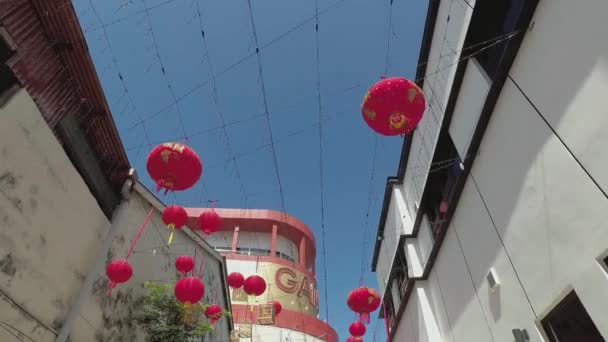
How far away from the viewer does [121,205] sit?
617 cm

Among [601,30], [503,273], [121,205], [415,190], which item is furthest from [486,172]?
[121,205]

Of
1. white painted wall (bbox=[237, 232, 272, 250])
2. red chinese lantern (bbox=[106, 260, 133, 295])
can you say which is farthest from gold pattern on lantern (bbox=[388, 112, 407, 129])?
white painted wall (bbox=[237, 232, 272, 250])

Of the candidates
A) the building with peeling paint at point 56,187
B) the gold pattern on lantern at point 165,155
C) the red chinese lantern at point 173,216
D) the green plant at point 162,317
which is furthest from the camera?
the green plant at point 162,317

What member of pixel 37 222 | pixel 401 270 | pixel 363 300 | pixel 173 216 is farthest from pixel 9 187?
pixel 401 270

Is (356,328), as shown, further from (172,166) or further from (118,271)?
(172,166)

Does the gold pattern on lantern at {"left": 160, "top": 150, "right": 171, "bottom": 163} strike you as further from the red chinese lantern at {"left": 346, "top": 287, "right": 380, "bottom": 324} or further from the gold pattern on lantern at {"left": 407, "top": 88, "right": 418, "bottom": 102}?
the red chinese lantern at {"left": 346, "top": 287, "right": 380, "bottom": 324}

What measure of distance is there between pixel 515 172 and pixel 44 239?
6677 mm

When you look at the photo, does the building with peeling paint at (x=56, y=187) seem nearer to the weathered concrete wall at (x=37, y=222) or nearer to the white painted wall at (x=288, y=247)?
the weathered concrete wall at (x=37, y=222)

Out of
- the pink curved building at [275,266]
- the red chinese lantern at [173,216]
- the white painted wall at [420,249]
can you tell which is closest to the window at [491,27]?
the white painted wall at [420,249]

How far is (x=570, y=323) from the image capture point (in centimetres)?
411

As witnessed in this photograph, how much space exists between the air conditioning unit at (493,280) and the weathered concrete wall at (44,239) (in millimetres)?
6490

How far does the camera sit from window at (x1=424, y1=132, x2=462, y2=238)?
25.8ft

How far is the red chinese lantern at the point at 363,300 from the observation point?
6.63 metres

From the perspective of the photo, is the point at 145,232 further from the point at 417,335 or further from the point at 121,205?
the point at 417,335
